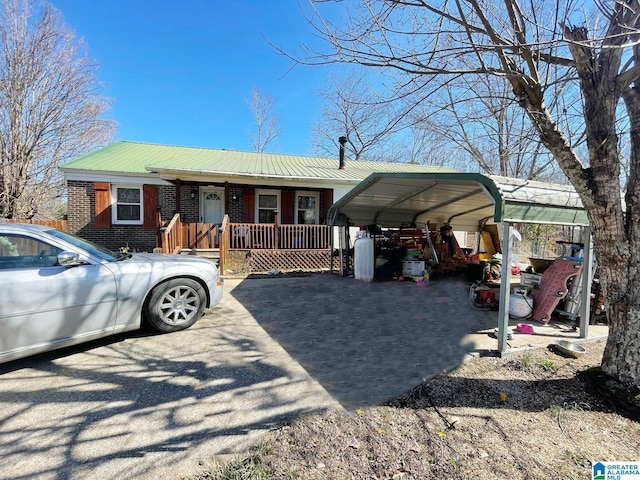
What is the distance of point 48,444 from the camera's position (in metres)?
2.27

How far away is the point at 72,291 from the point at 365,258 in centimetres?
669

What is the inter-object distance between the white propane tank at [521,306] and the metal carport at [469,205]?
2.80ft

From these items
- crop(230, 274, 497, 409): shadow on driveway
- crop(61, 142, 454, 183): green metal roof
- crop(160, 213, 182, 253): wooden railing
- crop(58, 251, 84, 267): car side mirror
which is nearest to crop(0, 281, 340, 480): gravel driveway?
crop(230, 274, 497, 409): shadow on driveway

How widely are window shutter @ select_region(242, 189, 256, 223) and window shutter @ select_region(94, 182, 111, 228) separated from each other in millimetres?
4827

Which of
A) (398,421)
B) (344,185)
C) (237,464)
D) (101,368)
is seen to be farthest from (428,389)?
(344,185)

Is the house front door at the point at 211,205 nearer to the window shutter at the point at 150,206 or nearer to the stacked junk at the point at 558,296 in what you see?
the window shutter at the point at 150,206

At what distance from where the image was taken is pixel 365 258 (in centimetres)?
891

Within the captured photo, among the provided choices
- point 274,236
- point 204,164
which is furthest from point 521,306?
point 204,164

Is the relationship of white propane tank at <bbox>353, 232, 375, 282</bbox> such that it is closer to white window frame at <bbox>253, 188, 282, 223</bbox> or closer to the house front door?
white window frame at <bbox>253, 188, 282, 223</bbox>

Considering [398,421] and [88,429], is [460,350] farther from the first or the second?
[88,429]

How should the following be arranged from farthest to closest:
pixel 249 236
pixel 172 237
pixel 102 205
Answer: pixel 102 205, pixel 249 236, pixel 172 237

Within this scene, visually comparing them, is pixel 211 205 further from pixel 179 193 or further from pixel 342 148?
pixel 342 148

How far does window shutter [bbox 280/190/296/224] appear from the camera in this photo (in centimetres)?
1308

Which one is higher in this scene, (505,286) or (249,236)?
(249,236)
